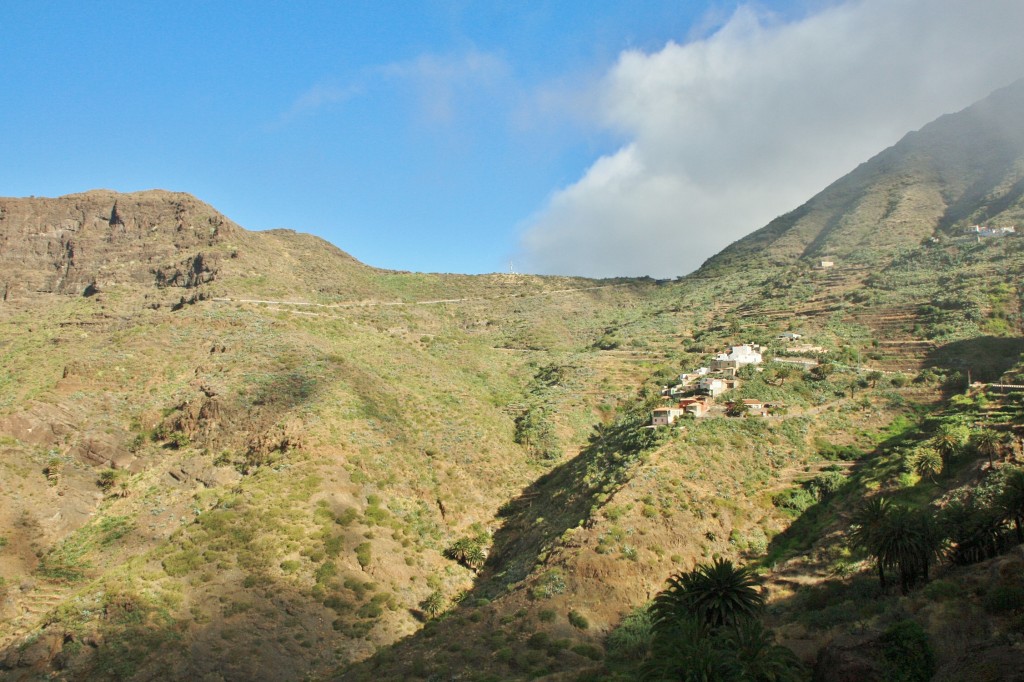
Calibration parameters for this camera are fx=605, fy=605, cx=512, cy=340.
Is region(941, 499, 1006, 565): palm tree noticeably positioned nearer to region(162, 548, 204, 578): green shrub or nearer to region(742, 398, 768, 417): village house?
region(742, 398, 768, 417): village house

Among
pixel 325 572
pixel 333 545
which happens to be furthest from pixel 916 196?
pixel 325 572

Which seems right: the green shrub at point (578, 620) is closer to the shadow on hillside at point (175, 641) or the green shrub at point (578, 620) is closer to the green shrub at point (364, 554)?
the shadow on hillside at point (175, 641)

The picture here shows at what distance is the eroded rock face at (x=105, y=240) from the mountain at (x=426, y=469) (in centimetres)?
75

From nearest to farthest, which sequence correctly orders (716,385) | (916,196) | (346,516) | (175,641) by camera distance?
1. (175,641)
2. (346,516)
3. (716,385)
4. (916,196)

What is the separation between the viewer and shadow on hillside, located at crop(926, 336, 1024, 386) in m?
47.5

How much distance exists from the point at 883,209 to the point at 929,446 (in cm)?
8848

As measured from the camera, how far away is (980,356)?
2024 inches

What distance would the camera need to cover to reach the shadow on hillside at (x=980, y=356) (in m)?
47.5

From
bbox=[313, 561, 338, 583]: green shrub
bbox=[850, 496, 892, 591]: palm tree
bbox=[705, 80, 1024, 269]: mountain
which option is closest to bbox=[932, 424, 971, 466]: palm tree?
bbox=[850, 496, 892, 591]: palm tree

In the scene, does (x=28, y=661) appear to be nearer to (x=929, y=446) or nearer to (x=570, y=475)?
(x=570, y=475)

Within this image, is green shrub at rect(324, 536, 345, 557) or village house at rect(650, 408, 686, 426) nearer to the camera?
green shrub at rect(324, 536, 345, 557)

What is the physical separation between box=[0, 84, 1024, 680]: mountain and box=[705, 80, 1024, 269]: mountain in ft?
27.4

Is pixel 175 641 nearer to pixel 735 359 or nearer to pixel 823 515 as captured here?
pixel 823 515

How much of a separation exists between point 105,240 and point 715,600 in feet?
321
